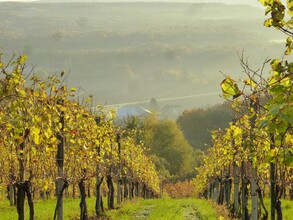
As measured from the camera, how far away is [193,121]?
458ft

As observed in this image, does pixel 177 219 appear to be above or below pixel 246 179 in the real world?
below

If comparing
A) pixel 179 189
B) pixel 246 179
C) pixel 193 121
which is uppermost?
pixel 193 121

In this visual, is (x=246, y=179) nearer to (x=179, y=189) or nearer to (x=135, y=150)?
(x=135, y=150)

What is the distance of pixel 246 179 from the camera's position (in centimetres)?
1895

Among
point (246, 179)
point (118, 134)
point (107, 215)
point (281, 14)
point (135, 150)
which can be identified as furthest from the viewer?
point (135, 150)

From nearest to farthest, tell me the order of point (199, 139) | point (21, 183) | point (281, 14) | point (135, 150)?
point (281, 14), point (21, 183), point (135, 150), point (199, 139)

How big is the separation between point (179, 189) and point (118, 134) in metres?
46.1

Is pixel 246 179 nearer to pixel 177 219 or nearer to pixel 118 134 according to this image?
pixel 177 219

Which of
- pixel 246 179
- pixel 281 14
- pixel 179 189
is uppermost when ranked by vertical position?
pixel 281 14

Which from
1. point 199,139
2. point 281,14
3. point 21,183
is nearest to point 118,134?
point 21,183

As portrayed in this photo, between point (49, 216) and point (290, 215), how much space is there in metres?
12.4

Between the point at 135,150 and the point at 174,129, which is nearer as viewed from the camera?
the point at 135,150

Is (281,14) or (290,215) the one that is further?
(290,215)

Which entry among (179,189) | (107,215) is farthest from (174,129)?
(107,215)
